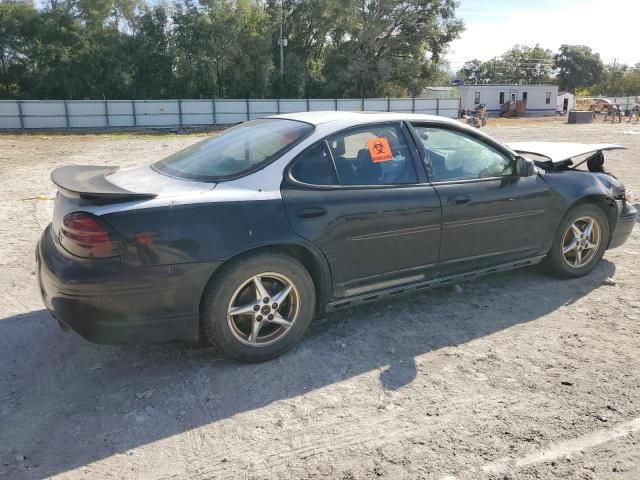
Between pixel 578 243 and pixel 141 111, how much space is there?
96.3 feet

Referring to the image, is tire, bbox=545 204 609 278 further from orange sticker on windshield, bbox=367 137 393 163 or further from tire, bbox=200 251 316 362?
tire, bbox=200 251 316 362

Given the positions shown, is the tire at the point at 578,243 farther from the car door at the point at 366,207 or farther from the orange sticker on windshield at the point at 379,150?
the orange sticker on windshield at the point at 379,150

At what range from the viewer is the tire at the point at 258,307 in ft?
10.5

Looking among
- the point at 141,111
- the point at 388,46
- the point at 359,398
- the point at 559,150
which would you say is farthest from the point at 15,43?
the point at 359,398

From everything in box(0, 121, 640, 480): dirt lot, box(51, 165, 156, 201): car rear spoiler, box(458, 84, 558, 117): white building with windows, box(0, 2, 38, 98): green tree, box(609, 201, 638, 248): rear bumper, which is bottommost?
box(0, 121, 640, 480): dirt lot

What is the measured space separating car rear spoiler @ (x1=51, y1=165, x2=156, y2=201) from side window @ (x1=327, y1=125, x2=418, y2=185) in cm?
129

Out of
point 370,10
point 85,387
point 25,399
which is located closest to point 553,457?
point 85,387

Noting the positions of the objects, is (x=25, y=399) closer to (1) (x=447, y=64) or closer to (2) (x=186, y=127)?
(2) (x=186, y=127)

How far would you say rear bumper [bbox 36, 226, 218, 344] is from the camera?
2.91 meters

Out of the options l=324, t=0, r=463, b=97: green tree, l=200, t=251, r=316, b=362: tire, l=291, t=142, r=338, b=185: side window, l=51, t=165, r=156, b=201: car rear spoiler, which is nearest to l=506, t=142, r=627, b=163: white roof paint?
l=291, t=142, r=338, b=185: side window

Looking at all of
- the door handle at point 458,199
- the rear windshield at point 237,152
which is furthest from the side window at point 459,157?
the rear windshield at point 237,152

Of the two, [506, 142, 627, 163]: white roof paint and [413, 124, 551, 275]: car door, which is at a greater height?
[506, 142, 627, 163]: white roof paint

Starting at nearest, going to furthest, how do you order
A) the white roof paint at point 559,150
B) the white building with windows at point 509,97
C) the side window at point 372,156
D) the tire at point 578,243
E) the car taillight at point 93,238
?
the car taillight at point 93,238 → the side window at point 372,156 → the tire at point 578,243 → the white roof paint at point 559,150 → the white building with windows at point 509,97

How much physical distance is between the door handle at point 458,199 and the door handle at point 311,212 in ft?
3.46
